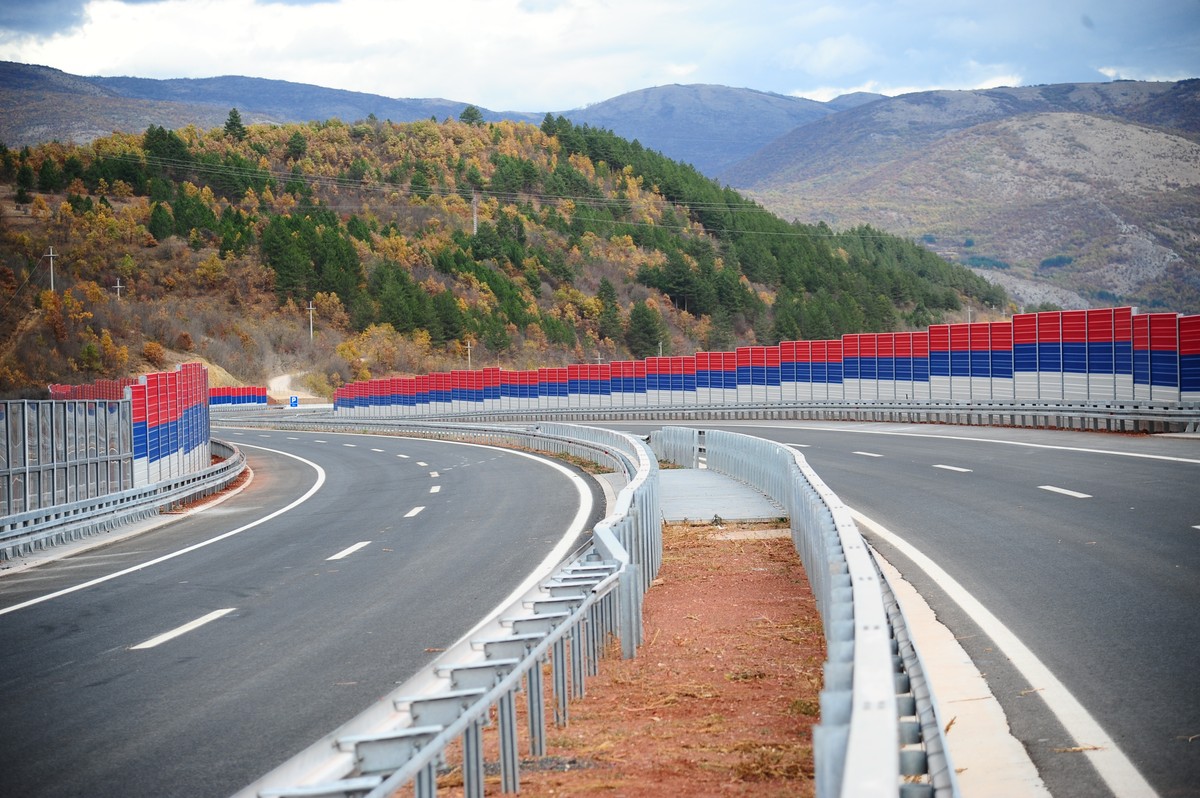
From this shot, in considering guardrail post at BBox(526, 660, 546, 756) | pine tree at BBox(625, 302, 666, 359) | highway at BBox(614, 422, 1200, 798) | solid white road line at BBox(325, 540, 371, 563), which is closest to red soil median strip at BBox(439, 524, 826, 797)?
guardrail post at BBox(526, 660, 546, 756)

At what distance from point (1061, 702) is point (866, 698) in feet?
12.6

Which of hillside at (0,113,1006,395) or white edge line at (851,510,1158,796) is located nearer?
white edge line at (851,510,1158,796)

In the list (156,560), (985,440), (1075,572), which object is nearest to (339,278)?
(985,440)

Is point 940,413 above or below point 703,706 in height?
above

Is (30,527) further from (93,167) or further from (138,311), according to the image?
(93,167)

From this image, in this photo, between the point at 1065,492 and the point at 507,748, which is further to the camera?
A: the point at 1065,492

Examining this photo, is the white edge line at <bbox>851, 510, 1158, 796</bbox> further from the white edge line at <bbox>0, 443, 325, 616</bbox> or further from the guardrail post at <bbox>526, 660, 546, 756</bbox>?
the white edge line at <bbox>0, 443, 325, 616</bbox>

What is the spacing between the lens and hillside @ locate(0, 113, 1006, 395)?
13550 centimetres

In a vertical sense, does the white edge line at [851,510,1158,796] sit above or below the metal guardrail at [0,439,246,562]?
above

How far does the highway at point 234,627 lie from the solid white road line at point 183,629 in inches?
1.1

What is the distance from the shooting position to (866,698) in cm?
492

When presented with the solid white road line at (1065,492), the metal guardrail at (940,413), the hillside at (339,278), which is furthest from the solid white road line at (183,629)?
the hillside at (339,278)

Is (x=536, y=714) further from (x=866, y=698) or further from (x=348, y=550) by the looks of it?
(x=348, y=550)

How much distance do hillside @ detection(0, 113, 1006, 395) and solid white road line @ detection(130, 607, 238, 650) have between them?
103188 millimetres
